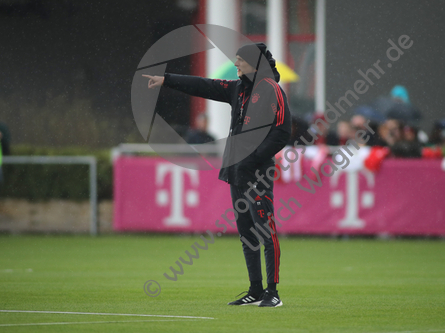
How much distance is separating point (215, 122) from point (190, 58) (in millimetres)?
1781

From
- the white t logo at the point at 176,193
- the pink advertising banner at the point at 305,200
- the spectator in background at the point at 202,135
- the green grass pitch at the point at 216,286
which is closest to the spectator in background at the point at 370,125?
the pink advertising banner at the point at 305,200

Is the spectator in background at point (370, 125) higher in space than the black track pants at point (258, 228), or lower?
higher

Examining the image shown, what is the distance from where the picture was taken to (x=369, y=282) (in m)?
7.90

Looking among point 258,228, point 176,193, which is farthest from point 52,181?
point 258,228

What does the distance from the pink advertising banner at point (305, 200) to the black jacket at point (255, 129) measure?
22.3 feet

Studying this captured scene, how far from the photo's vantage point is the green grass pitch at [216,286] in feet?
17.4

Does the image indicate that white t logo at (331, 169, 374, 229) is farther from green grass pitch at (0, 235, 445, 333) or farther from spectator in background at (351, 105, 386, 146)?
spectator in background at (351, 105, 386, 146)

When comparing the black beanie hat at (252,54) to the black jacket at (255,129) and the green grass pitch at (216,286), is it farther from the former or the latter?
the green grass pitch at (216,286)

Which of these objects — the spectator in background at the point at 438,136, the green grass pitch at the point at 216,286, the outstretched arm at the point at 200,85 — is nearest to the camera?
the green grass pitch at the point at 216,286

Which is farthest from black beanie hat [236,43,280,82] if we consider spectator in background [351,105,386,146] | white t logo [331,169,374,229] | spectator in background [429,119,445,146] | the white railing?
spectator in background [429,119,445,146]

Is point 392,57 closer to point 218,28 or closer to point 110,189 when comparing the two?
point 218,28

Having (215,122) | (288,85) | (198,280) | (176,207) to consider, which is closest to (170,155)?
(176,207)

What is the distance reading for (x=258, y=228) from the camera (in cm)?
610

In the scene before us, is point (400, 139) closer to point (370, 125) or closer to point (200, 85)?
point (370, 125)
